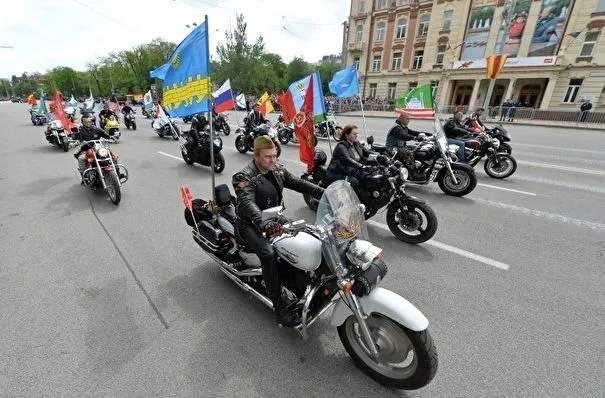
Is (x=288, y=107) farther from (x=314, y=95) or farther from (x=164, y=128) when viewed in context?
(x=164, y=128)

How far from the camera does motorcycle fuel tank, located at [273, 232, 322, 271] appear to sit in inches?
80.2

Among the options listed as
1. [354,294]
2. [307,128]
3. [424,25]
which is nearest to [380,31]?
[424,25]

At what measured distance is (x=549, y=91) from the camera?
27.4 m

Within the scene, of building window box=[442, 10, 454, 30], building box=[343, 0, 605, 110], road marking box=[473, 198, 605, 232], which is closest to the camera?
road marking box=[473, 198, 605, 232]

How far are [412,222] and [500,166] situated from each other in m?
4.91

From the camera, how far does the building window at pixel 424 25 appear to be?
34.3 metres

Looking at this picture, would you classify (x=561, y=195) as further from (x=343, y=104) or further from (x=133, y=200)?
(x=343, y=104)

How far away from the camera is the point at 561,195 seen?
609 centimetres

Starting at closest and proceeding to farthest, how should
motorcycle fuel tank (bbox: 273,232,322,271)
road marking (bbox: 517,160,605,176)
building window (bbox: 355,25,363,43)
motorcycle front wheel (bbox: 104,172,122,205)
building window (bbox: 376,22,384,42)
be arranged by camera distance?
motorcycle fuel tank (bbox: 273,232,322,271), motorcycle front wheel (bbox: 104,172,122,205), road marking (bbox: 517,160,605,176), building window (bbox: 376,22,384,42), building window (bbox: 355,25,363,43)

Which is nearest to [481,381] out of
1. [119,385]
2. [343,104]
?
[119,385]

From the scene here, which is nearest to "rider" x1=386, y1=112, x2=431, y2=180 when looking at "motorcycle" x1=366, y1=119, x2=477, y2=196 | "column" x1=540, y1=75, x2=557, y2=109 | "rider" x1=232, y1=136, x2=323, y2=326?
"motorcycle" x1=366, y1=119, x2=477, y2=196

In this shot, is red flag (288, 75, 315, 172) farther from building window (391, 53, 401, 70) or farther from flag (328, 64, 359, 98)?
building window (391, 53, 401, 70)

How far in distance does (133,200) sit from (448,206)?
6188 millimetres

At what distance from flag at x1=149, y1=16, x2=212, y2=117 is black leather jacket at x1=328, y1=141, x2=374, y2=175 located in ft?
6.94
